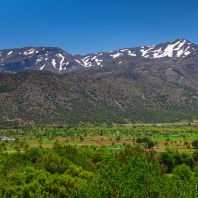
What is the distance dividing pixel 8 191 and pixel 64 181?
8752 millimetres

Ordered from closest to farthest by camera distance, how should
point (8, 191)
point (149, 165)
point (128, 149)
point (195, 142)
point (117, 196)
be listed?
1. point (117, 196)
2. point (149, 165)
3. point (8, 191)
4. point (128, 149)
5. point (195, 142)

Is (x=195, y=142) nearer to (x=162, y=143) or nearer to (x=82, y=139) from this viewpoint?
(x=162, y=143)

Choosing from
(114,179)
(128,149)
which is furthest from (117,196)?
(128,149)

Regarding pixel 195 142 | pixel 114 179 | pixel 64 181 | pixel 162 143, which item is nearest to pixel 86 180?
pixel 64 181

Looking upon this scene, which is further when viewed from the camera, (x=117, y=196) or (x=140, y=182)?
(x=140, y=182)

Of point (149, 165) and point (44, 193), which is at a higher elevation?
point (149, 165)

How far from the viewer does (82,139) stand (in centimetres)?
19650

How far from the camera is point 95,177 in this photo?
221 ft

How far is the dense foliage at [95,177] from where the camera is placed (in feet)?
164

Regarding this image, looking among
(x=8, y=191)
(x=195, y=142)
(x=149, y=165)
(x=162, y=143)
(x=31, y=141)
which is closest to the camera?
(x=149, y=165)

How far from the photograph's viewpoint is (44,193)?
69562 millimetres

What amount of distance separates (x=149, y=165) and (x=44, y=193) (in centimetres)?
1862

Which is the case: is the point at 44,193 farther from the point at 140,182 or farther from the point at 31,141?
the point at 31,141

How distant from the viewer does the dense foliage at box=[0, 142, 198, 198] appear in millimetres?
49969
